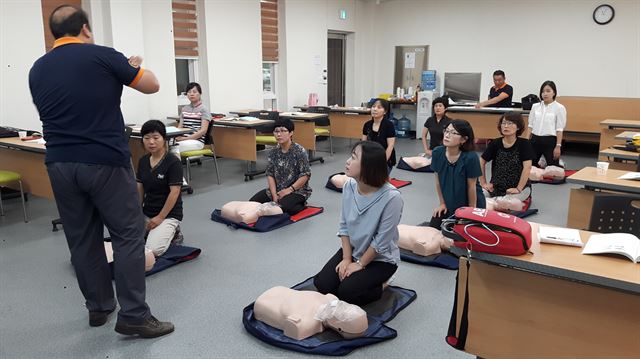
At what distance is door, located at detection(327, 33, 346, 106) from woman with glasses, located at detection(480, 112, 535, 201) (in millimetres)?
5785

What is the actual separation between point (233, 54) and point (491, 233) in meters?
6.36

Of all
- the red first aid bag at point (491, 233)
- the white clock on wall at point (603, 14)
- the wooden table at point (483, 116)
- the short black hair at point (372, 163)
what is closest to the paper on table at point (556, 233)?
the red first aid bag at point (491, 233)

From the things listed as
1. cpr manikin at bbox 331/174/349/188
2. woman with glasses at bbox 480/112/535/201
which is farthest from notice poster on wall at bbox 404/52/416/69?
woman with glasses at bbox 480/112/535/201

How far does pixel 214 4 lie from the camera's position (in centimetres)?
702

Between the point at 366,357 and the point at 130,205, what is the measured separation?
1.30m

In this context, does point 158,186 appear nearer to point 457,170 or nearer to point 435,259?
point 435,259

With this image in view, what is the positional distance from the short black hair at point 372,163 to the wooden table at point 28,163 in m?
2.87

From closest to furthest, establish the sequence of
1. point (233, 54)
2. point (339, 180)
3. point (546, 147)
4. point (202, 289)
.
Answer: point (202, 289)
point (339, 180)
point (546, 147)
point (233, 54)

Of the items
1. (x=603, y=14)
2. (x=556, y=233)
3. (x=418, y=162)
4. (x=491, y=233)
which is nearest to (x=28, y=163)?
(x=491, y=233)

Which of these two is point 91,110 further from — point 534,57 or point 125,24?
point 534,57

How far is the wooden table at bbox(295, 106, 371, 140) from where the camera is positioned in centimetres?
761

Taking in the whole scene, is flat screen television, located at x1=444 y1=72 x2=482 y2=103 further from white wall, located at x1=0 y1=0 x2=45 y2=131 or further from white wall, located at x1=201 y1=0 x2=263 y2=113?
white wall, located at x1=0 y1=0 x2=45 y2=131

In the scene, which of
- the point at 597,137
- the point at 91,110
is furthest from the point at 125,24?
the point at 597,137

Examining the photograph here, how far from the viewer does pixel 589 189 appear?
337 centimetres
